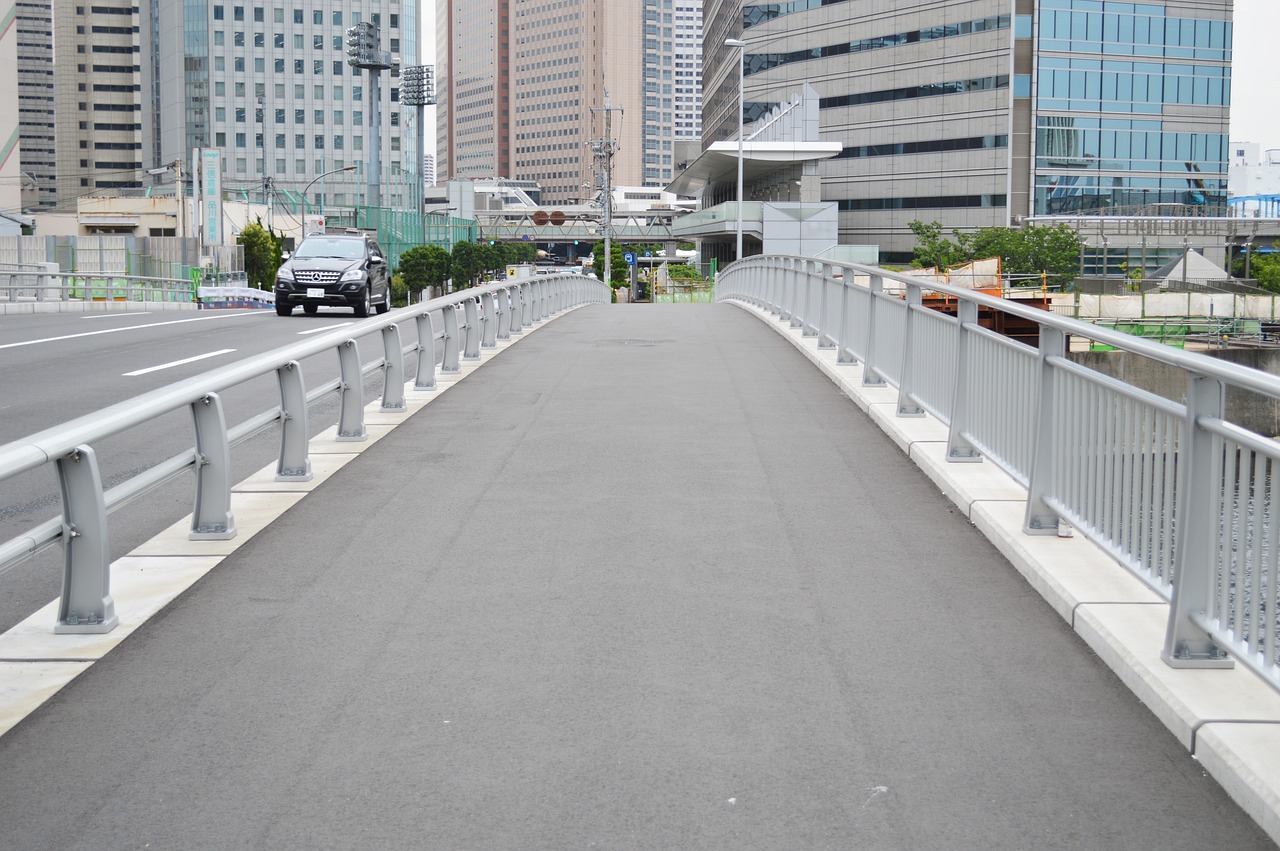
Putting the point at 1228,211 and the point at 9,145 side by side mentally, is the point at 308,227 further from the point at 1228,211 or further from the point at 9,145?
the point at 1228,211

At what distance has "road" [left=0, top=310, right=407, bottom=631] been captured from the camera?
8.07 m

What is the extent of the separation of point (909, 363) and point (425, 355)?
4.96 metres

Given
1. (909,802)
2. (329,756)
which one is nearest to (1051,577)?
(909,802)

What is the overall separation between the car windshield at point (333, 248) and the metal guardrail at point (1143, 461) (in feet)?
69.6

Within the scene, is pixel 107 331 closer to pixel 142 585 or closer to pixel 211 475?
pixel 211 475

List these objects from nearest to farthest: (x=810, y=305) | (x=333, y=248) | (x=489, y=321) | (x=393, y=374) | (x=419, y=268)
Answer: (x=393, y=374)
(x=489, y=321)
(x=810, y=305)
(x=333, y=248)
(x=419, y=268)

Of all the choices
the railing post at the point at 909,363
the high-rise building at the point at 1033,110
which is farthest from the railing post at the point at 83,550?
the high-rise building at the point at 1033,110

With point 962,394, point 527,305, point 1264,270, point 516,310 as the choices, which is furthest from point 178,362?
point 1264,270

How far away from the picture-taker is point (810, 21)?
351ft

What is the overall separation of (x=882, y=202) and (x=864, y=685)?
331ft

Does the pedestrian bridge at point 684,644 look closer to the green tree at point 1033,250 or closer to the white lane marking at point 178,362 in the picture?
the white lane marking at point 178,362

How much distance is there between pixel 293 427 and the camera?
8750mm

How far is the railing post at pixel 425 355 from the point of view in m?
13.4

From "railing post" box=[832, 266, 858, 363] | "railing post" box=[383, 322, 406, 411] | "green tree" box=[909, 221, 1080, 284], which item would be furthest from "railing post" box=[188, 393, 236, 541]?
"green tree" box=[909, 221, 1080, 284]
